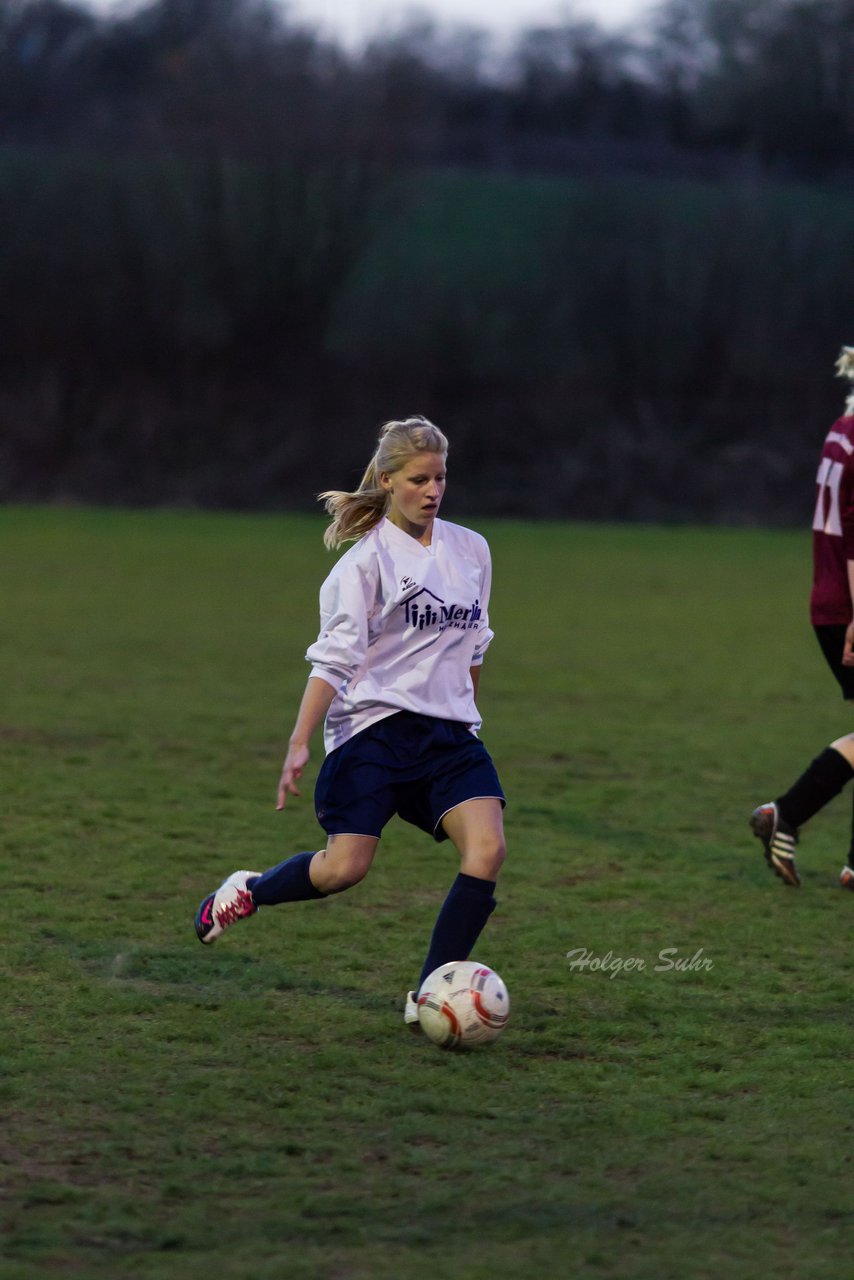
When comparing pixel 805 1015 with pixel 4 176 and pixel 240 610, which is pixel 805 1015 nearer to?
pixel 240 610

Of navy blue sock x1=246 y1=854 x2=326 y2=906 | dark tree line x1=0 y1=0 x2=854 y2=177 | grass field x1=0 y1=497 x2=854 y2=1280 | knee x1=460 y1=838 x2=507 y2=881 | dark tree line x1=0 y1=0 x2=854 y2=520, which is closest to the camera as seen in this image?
grass field x1=0 y1=497 x2=854 y2=1280

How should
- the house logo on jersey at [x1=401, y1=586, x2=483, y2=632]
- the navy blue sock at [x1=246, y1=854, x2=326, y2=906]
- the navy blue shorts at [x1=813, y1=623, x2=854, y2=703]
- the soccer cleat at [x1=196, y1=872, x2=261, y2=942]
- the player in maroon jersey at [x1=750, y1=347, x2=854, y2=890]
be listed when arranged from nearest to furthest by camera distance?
the house logo on jersey at [x1=401, y1=586, x2=483, y2=632] → the navy blue sock at [x1=246, y1=854, x2=326, y2=906] → the soccer cleat at [x1=196, y1=872, x2=261, y2=942] → the player in maroon jersey at [x1=750, y1=347, x2=854, y2=890] → the navy blue shorts at [x1=813, y1=623, x2=854, y2=703]

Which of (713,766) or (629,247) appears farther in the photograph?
(629,247)

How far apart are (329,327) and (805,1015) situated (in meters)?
32.8

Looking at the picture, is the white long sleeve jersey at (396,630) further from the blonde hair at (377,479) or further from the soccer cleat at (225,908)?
the soccer cleat at (225,908)

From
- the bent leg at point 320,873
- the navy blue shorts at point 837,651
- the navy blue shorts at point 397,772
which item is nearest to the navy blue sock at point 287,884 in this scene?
the bent leg at point 320,873

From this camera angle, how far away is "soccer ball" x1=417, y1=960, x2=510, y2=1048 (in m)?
4.10

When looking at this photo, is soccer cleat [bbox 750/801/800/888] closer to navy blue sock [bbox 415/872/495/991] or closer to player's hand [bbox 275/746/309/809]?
navy blue sock [bbox 415/872/495/991]

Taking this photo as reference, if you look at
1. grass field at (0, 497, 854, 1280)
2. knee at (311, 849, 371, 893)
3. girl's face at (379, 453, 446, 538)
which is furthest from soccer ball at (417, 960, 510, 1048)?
girl's face at (379, 453, 446, 538)

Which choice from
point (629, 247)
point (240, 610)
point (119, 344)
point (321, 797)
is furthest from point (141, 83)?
point (321, 797)

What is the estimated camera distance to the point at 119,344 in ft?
117

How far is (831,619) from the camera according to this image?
5984 mm

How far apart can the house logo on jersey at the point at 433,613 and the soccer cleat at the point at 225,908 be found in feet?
2.85

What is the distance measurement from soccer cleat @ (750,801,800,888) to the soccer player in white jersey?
2.01 m
